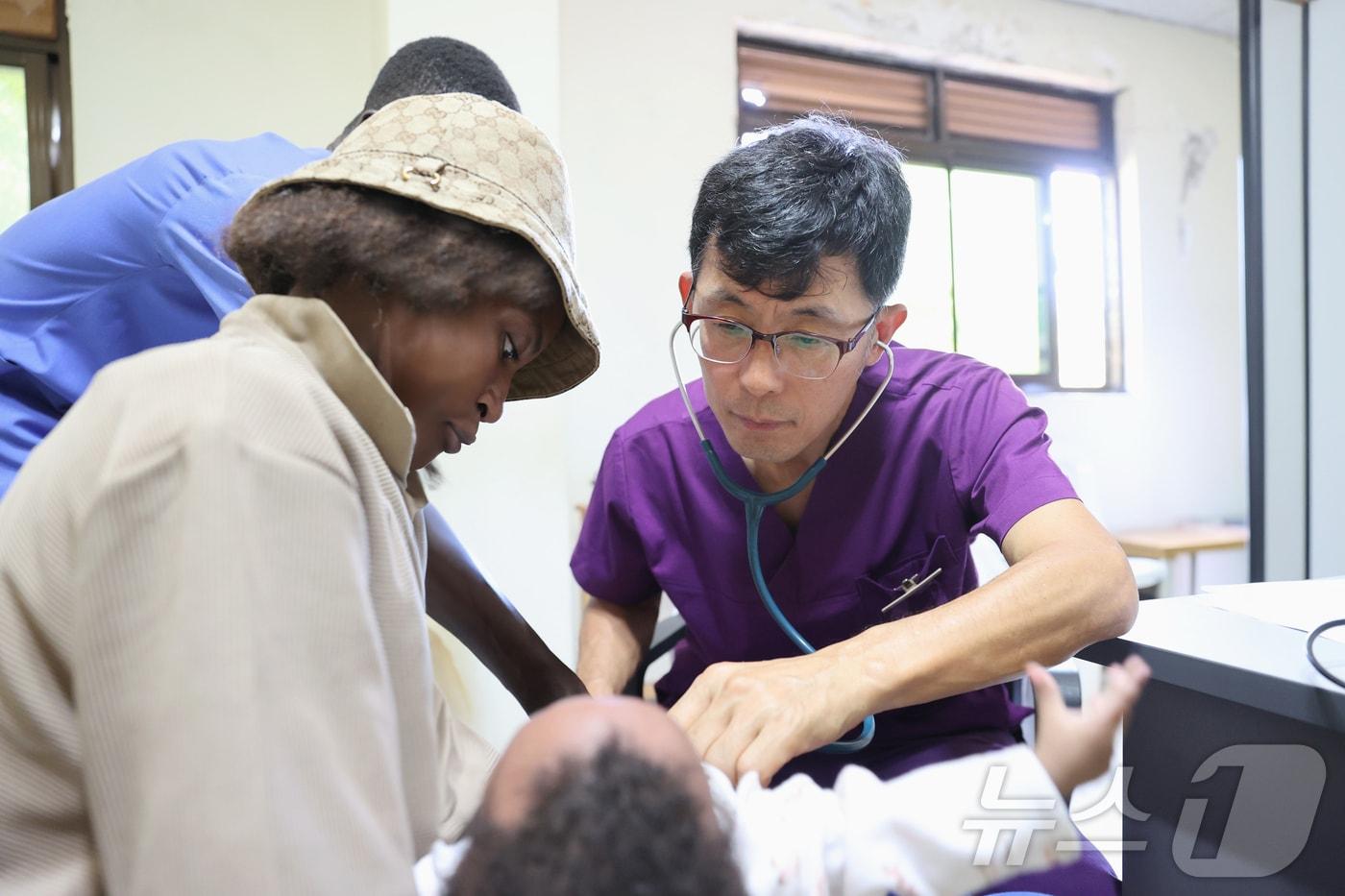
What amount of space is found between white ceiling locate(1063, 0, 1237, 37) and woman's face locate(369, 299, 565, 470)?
13.6 ft

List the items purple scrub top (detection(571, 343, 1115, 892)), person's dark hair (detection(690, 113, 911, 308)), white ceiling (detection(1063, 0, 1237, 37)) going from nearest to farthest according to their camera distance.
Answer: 1. person's dark hair (detection(690, 113, 911, 308))
2. purple scrub top (detection(571, 343, 1115, 892))
3. white ceiling (detection(1063, 0, 1237, 37))

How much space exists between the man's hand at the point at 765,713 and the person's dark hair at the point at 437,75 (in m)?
0.93

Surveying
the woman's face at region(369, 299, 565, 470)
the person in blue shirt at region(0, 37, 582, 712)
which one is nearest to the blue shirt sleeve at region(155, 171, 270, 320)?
the person in blue shirt at region(0, 37, 582, 712)

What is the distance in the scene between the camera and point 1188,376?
4324 millimetres

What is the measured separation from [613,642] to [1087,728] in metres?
0.88

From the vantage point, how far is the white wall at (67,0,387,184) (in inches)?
106

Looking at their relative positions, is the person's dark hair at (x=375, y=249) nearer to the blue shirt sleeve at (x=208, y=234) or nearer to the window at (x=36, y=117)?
the blue shirt sleeve at (x=208, y=234)

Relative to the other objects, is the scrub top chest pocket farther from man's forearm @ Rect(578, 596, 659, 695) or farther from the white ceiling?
the white ceiling

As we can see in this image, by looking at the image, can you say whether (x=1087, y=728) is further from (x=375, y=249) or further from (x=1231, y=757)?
(x=375, y=249)

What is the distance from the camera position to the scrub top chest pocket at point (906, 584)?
127cm

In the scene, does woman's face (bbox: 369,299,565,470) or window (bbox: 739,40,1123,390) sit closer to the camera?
woman's face (bbox: 369,299,565,470)

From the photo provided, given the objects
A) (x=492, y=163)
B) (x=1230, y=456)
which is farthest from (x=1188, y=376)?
(x=492, y=163)

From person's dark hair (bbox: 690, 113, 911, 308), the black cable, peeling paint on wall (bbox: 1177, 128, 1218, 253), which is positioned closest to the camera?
the black cable

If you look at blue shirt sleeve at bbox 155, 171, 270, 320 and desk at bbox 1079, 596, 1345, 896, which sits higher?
blue shirt sleeve at bbox 155, 171, 270, 320
